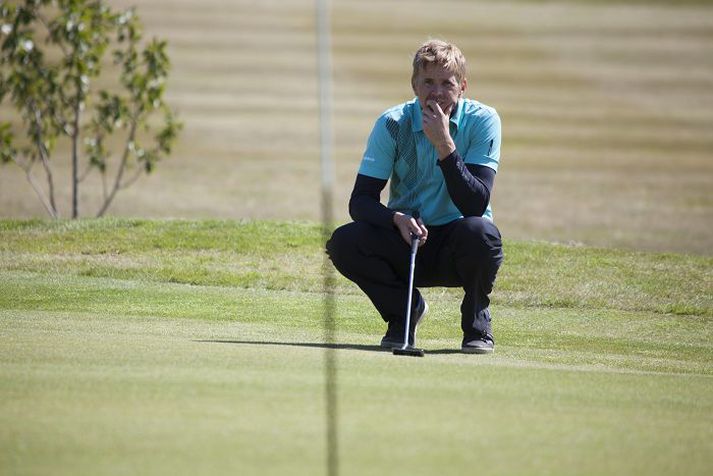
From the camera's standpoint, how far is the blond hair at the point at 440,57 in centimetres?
593

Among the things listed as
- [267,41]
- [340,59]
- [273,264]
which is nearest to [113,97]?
[273,264]

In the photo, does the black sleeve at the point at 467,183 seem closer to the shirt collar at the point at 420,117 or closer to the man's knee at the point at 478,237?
the man's knee at the point at 478,237

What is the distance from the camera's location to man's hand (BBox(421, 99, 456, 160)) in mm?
5855

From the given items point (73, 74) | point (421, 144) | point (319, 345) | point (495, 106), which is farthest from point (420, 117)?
Result: point (495, 106)


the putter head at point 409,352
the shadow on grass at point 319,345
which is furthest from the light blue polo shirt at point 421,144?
the putter head at point 409,352

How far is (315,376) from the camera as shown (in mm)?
4648

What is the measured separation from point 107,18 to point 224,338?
27.0 feet

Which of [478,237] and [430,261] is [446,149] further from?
[430,261]

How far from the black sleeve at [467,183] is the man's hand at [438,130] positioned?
0.11 ft

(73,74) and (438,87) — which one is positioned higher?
Result: (438,87)

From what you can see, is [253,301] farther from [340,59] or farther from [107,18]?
[340,59]

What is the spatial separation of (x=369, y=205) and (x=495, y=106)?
82.4 feet

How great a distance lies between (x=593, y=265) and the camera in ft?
31.3

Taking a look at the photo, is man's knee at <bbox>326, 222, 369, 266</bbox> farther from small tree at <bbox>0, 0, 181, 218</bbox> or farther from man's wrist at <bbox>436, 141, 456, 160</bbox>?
small tree at <bbox>0, 0, 181, 218</bbox>
